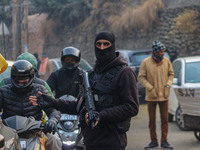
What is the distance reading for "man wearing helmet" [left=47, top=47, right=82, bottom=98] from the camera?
7.05 m

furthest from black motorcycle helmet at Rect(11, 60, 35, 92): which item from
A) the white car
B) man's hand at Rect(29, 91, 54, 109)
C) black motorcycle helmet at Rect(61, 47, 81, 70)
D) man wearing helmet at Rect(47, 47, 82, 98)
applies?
the white car

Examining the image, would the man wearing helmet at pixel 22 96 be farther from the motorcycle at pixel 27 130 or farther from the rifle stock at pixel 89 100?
the rifle stock at pixel 89 100

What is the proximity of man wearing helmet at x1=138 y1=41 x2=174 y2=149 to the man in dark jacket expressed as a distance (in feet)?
13.8

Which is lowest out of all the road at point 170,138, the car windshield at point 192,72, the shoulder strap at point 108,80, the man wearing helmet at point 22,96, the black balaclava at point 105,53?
the road at point 170,138

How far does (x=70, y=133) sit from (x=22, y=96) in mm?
1519

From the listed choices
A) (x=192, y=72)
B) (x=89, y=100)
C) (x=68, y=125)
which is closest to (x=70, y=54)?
(x=68, y=125)

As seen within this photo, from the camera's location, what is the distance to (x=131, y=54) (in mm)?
16422

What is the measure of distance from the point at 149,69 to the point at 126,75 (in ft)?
14.4

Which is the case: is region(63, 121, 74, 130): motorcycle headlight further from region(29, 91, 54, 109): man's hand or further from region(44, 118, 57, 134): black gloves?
region(29, 91, 54, 109): man's hand

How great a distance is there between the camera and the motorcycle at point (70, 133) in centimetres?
622

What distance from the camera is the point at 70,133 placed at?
6.32m

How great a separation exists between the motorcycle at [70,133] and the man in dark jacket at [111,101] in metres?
2.08

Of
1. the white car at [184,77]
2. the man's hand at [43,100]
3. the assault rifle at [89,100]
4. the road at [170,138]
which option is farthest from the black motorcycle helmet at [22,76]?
the white car at [184,77]

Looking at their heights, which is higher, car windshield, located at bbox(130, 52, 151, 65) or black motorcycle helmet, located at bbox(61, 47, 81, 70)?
black motorcycle helmet, located at bbox(61, 47, 81, 70)
